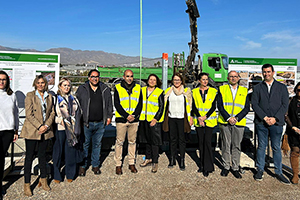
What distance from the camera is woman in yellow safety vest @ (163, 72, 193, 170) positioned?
4.18 m

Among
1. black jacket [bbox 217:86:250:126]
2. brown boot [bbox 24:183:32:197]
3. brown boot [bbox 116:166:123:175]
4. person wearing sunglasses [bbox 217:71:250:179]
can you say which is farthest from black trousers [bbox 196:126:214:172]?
brown boot [bbox 24:183:32:197]

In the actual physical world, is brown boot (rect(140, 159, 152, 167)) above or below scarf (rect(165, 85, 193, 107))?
below

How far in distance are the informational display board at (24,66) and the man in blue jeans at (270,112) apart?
4432 millimetres

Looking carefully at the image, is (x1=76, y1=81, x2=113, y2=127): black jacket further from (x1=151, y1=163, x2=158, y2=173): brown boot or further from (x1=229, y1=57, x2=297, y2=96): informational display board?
(x1=229, y1=57, x2=297, y2=96): informational display board

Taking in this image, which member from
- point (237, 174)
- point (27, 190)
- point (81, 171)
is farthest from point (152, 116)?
point (27, 190)

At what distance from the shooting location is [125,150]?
5.30m

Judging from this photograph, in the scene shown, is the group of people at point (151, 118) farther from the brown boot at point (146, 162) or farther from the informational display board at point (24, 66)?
the informational display board at point (24, 66)

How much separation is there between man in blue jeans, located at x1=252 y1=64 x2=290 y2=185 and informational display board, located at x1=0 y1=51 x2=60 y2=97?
14.5 feet

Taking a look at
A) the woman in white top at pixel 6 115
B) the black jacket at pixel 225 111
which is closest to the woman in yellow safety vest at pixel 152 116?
the black jacket at pixel 225 111

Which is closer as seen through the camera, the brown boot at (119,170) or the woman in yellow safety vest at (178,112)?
the brown boot at (119,170)

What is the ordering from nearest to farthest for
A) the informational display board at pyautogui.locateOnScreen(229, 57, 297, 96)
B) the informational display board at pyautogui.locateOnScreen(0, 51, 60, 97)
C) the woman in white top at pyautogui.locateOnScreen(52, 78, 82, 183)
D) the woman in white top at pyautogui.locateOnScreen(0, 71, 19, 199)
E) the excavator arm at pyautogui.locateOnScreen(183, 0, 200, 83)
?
the woman in white top at pyautogui.locateOnScreen(0, 71, 19, 199) → the woman in white top at pyautogui.locateOnScreen(52, 78, 82, 183) → the informational display board at pyautogui.locateOnScreen(0, 51, 60, 97) → the informational display board at pyautogui.locateOnScreen(229, 57, 297, 96) → the excavator arm at pyautogui.locateOnScreen(183, 0, 200, 83)

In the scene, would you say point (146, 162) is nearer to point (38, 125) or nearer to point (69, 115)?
point (69, 115)

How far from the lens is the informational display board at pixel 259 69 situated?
732cm

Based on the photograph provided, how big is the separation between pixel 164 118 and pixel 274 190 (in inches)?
84.1
